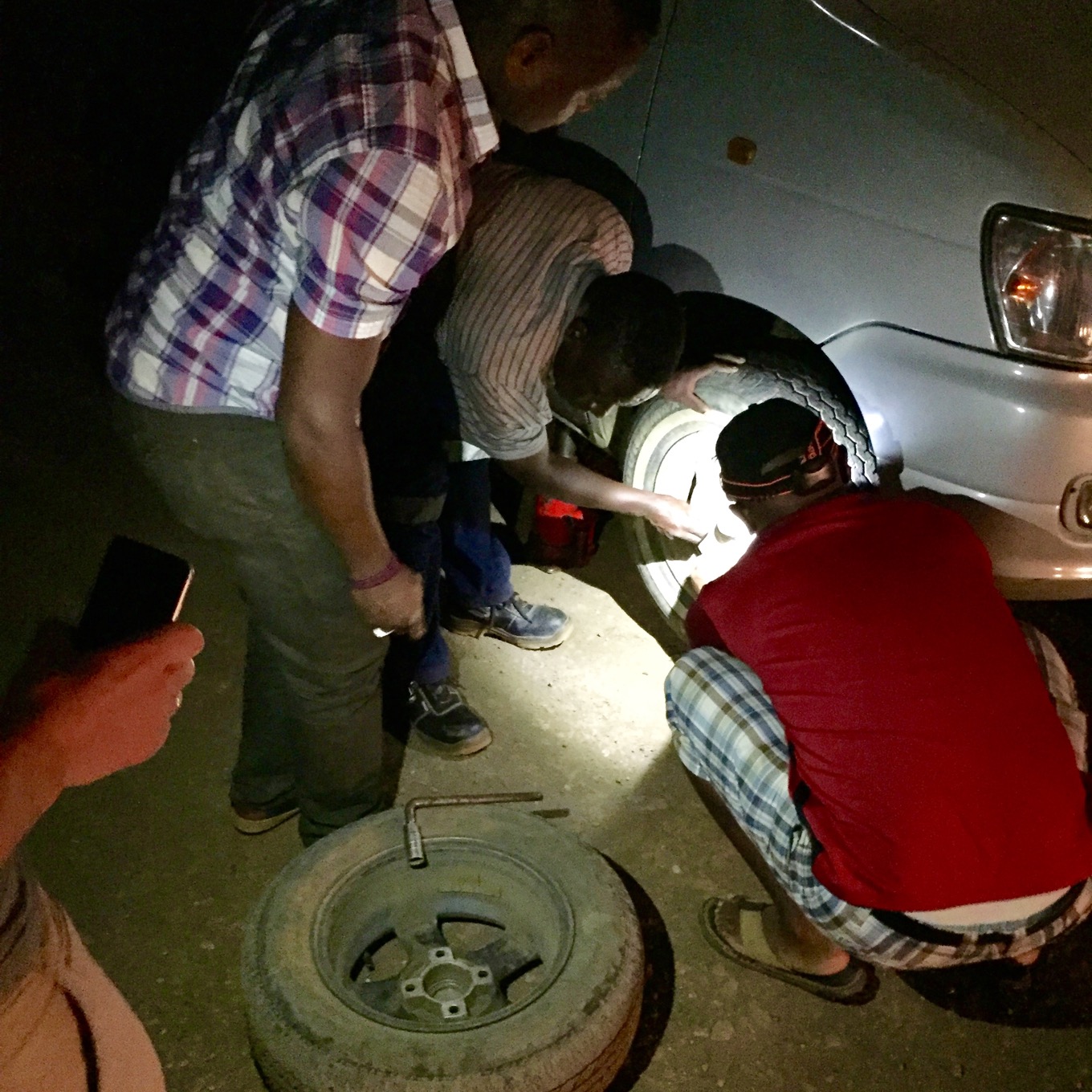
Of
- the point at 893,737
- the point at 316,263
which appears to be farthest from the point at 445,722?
the point at 316,263

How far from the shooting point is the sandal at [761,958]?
219cm

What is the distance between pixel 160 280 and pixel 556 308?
2.95 feet

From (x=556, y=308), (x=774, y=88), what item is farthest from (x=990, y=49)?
(x=556, y=308)

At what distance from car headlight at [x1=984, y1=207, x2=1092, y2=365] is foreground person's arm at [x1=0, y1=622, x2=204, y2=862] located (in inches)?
69.8

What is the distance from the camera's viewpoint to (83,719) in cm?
100

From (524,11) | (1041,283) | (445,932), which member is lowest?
(445,932)

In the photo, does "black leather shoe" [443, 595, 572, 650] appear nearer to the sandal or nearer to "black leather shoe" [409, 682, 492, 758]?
"black leather shoe" [409, 682, 492, 758]

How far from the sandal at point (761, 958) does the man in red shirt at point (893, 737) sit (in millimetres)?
38

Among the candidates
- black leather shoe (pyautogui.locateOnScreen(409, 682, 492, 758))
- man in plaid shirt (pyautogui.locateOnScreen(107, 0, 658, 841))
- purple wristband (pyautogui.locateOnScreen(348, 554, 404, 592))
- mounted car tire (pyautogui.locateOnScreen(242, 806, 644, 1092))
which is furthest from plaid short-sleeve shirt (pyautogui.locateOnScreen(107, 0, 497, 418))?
black leather shoe (pyautogui.locateOnScreen(409, 682, 492, 758))

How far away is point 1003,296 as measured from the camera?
6.73 feet

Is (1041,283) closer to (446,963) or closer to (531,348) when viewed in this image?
(531,348)

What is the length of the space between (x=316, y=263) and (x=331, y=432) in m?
0.25

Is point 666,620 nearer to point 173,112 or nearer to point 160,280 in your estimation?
point 160,280

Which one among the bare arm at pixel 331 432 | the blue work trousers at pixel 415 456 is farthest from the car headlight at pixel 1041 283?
the bare arm at pixel 331 432
